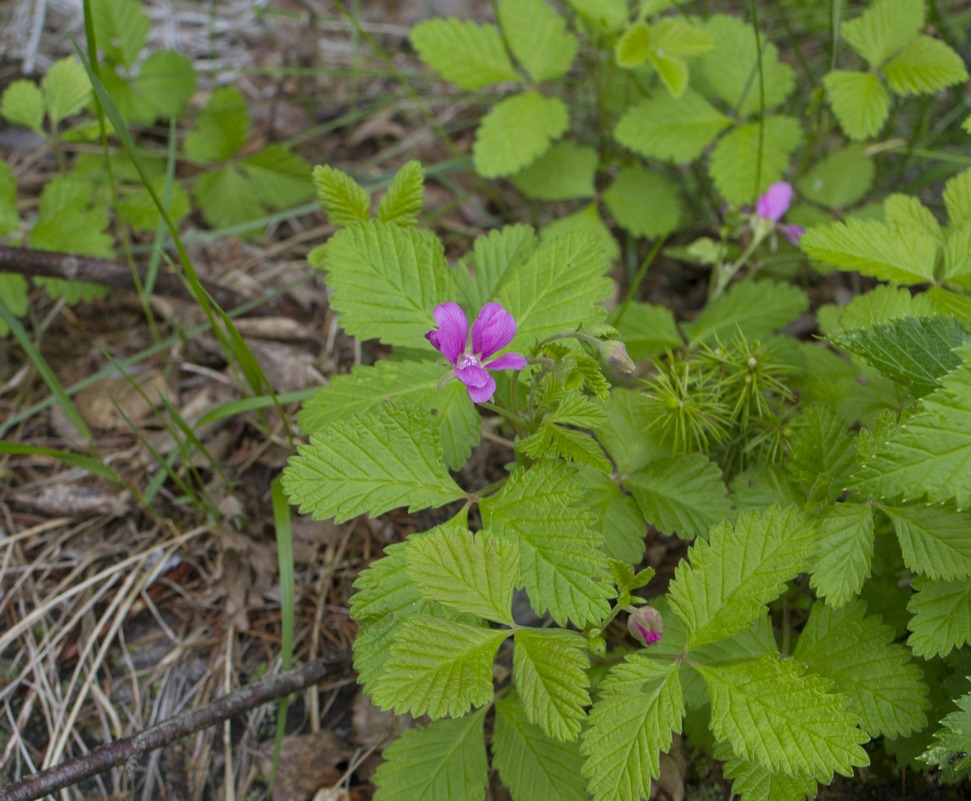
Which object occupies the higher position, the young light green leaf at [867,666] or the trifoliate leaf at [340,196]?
the trifoliate leaf at [340,196]

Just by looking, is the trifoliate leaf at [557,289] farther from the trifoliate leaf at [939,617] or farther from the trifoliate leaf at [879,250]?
the trifoliate leaf at [939,617]

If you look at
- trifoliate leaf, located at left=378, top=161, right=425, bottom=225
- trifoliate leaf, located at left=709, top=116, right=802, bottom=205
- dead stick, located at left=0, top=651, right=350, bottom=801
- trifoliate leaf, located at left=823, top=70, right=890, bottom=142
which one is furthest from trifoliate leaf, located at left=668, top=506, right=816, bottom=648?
trifoliate leaf, located at left=823, top=70, right=890, bottom=142

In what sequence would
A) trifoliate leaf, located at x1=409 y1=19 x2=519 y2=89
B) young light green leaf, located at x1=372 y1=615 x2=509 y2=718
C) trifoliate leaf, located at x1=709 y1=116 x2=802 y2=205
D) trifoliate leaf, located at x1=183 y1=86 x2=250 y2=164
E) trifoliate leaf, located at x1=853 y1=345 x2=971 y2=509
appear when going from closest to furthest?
trifoliate leaf, located at x1=853 y1=345 x2=971 y2=509, young light green leaf, located at x1=372 y1=615 x2=509 y2=718, trifoliate leaf, located at x1=709 y1=116 x2=802 y2=205, trifoliate leaf, located at x1=409 y1=19 x2=519 y2=89, trifoliate leaf, located at x1=183 y1=86 x2=250 y2=164

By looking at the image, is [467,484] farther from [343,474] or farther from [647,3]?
[647,3]

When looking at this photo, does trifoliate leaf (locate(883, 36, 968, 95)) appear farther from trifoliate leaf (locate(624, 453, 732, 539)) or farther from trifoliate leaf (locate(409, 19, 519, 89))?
trifoliate leaf (locate(624, 453, 732, 539))

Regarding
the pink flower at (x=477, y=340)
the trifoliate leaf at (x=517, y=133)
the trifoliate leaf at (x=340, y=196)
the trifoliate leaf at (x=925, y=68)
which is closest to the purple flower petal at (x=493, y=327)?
the pink flower at (x=477, y=340)
